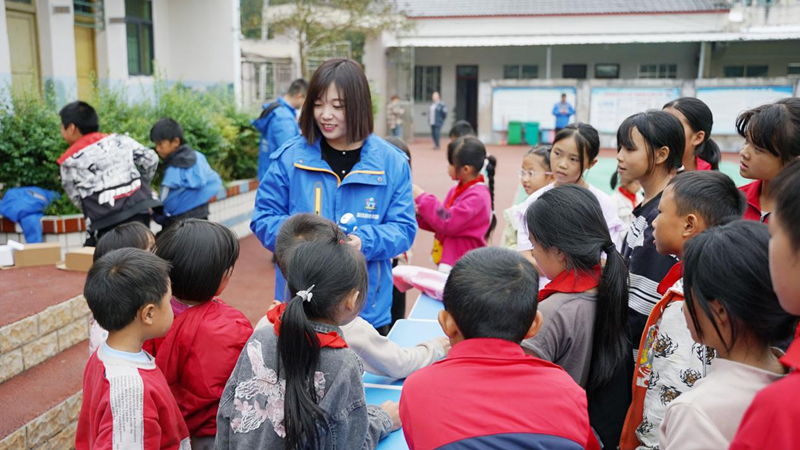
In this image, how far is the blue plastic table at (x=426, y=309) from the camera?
3.17m

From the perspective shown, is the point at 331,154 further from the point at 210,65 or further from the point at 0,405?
the point at 210,65

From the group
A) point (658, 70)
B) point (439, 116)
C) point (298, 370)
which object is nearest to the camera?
point (298, 370)

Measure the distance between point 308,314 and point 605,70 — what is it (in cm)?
2231

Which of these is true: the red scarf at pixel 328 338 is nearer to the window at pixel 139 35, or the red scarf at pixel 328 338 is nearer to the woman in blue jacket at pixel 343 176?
the woman in blue jacket at pixel 343 176

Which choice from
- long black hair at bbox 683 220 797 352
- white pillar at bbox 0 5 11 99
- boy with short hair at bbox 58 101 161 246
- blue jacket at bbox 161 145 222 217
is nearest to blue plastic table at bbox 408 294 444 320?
long black hair at bbox 683 220 797 352

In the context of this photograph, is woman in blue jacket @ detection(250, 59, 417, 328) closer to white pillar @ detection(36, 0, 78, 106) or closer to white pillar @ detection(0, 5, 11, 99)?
white pillar @ detection(0, 5, 11, 99)

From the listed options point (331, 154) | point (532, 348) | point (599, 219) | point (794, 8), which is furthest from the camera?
point (794, 8)

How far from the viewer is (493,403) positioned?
1.38 meters

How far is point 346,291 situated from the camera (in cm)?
166

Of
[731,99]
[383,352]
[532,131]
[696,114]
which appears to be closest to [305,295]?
[383,352]

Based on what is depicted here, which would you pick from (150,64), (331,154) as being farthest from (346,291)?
(150,64)

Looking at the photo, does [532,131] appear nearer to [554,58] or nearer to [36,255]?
[554,58]

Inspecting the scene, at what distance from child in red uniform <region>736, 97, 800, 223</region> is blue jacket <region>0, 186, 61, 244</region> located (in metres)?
4.67

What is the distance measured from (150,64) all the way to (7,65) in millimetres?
3129
